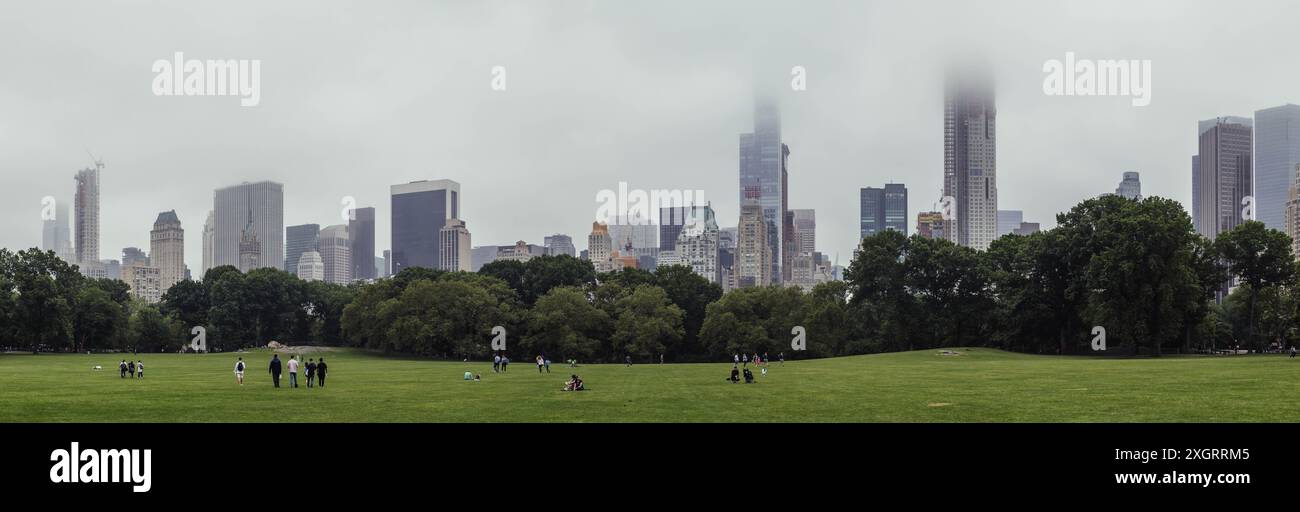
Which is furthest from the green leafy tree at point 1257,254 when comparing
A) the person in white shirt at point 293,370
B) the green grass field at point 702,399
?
the person in white shirt at point 293,370

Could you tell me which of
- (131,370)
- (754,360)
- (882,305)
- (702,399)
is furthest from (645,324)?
(702,399)

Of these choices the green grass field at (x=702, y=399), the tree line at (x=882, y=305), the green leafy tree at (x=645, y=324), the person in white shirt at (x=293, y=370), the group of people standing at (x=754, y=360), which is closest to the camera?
the green grass field at (x=702, y=399)

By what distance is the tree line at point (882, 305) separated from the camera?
78188 mm

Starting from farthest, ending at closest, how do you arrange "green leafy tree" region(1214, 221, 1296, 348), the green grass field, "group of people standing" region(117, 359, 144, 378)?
"green leafy tree" region(1214, 221, 1296, 348)
"group of people standing" region(117, 359, 144, 378)
the green grass field

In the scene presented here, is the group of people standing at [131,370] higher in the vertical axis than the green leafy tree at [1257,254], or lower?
lower

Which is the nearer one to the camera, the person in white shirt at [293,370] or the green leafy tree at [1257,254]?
the person in white shirt at [293,370]

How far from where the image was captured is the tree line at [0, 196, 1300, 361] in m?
78.2

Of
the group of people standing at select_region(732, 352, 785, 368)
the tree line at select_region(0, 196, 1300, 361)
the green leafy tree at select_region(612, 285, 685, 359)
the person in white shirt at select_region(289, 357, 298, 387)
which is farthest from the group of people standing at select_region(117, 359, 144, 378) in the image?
the green leafy tree at select_region(612, 285, 685, 359)

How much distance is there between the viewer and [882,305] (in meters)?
95.6

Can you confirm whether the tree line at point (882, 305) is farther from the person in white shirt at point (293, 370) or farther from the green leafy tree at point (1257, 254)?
the person in white shirt at point (293, 370)

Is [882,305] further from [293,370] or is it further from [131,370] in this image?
[131,370]

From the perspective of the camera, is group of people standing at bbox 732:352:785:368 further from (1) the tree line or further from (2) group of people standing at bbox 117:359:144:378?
(2) group of people standing at bbox 117:359:144:378

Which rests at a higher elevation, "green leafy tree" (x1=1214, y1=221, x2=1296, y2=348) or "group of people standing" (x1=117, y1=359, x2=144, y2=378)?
"green leafy tree" (x1=1214, y1=221, x2=1296, y2=348)
